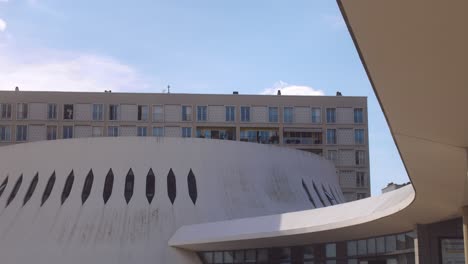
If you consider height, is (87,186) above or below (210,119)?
below

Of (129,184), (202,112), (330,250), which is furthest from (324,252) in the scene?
(202,112)

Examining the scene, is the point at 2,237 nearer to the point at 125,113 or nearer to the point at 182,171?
the point at 182,171

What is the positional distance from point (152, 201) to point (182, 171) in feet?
6.90

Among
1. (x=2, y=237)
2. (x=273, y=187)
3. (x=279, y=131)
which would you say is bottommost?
(x=2, y=237)

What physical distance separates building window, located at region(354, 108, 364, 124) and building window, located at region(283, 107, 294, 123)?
6.31m

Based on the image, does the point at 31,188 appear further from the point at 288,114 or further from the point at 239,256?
the point at 288,114

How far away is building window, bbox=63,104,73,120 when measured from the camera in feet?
217

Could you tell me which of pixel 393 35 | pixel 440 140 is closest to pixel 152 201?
pixel 440 140

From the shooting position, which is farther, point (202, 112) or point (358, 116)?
point (358, 116)

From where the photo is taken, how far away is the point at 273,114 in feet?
219

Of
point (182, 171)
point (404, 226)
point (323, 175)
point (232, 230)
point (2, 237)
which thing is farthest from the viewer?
point (323, 175)

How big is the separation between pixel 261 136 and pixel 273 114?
8.09ft

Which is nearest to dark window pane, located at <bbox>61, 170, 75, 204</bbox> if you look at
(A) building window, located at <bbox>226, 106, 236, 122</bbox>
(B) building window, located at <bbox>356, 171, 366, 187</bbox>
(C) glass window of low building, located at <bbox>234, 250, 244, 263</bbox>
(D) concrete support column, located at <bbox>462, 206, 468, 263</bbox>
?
(C) glass window of low building, located at <bbox>234, 250, 244, 263</bbox>

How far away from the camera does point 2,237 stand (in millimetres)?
28297
